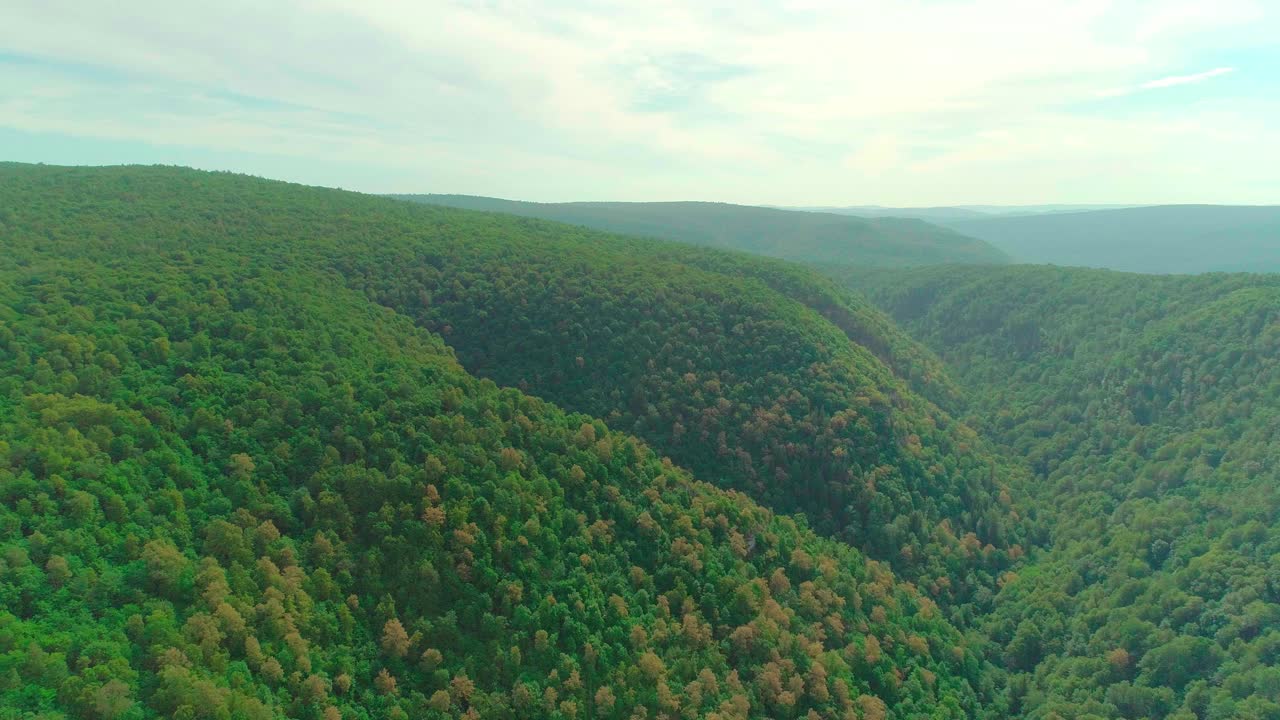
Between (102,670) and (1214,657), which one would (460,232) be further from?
(1214,657)

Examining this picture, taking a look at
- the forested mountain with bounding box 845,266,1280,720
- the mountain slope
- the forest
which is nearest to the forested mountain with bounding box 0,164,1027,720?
the forest

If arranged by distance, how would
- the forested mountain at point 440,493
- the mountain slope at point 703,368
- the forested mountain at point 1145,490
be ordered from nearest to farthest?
1. the forested mountain at point 440,493
2. the forested mountain at point 1145,490
3. the mountain slope at point 703,368

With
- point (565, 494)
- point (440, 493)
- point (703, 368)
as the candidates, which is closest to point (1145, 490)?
point (703, 368)

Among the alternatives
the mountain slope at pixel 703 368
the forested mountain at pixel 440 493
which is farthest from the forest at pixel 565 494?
the mountain slope at pixel 703 368

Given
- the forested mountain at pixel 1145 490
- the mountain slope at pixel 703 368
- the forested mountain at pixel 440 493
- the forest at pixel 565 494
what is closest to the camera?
the forested mountain at pixel 440 493

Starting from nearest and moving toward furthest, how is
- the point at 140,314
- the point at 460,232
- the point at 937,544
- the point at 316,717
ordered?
the point at 316,717, the point at 140,314, the point at 937,544, the point at 460,232

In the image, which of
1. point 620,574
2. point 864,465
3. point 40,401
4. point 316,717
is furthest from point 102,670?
point 864,465

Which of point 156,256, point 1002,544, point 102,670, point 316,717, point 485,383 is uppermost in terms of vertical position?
point 156,256

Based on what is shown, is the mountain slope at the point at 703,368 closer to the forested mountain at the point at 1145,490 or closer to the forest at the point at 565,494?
the forest at the point at 565,494
